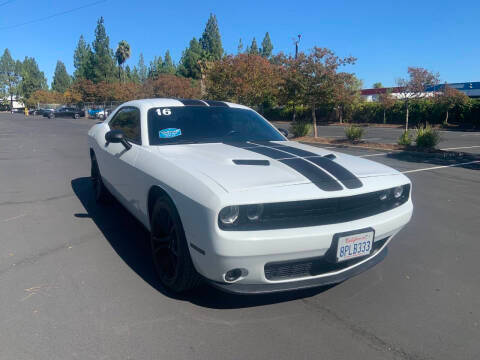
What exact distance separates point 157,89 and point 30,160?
106 feet

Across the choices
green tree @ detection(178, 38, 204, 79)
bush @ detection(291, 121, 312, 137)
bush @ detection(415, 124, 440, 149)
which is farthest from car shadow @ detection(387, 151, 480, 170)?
green tree @ detection(178, 38, 204, 79)

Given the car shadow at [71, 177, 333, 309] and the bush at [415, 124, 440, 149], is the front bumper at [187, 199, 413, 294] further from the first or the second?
the bush at [415, 124, 440, 149]

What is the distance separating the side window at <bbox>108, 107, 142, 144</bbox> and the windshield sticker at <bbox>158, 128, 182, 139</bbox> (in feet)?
0.71

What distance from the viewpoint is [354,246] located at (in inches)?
104

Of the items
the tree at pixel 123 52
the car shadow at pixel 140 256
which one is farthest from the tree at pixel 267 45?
the car shadow at pixel 140 256

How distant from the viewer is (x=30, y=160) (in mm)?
10461

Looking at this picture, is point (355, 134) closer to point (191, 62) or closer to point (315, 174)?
point (315, 174)

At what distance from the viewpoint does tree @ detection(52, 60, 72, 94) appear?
109750mm

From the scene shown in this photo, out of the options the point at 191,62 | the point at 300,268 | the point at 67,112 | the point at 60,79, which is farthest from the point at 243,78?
the point at 60,79

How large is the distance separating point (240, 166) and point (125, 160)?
1.54 metres

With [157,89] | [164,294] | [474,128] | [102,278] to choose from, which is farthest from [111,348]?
[157,89]

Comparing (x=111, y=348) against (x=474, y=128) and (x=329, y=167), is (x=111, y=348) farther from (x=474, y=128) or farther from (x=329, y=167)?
(x=474, y=128)

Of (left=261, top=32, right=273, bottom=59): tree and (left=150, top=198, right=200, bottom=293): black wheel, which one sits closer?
(left=150, top=198, right=200, bottom=293): black wheel

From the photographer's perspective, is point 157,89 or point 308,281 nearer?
point 308,281
